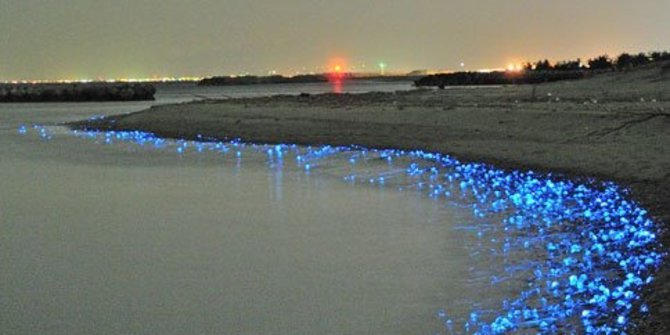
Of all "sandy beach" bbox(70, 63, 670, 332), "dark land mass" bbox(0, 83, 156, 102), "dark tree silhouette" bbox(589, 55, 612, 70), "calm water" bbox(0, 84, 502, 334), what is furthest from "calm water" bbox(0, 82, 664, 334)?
"dark land mass" bbox(0, 83, 156, 102)

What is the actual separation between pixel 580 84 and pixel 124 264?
2743 cm

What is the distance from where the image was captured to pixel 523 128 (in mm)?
18734

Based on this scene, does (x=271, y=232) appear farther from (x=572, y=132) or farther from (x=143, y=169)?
(x=572, y=132)

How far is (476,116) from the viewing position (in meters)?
21.9

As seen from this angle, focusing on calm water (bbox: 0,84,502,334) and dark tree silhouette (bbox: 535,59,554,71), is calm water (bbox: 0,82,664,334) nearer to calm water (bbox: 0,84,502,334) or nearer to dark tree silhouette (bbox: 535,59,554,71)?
calm water (bbox: 0,84,502,334)

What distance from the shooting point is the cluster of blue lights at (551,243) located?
18.6ft

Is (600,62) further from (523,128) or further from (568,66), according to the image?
(523,128)

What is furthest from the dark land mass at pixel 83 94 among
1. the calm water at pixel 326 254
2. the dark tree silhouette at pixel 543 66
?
the calm water at pixel 326 254

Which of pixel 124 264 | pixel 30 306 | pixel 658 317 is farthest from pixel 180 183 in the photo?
pixel 658 317

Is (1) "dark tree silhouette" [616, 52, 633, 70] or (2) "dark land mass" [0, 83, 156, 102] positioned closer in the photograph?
(1) "dark tree silhouette" [616, 52, 633, 70]

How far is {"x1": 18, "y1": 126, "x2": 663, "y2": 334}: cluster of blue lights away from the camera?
566 centimetres

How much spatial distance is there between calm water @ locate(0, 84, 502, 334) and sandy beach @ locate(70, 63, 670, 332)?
6.83ft

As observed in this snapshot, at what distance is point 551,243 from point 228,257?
130 inches

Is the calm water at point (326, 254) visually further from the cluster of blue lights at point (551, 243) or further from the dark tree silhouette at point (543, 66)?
the dark tree silhouette at point (543, 66)
